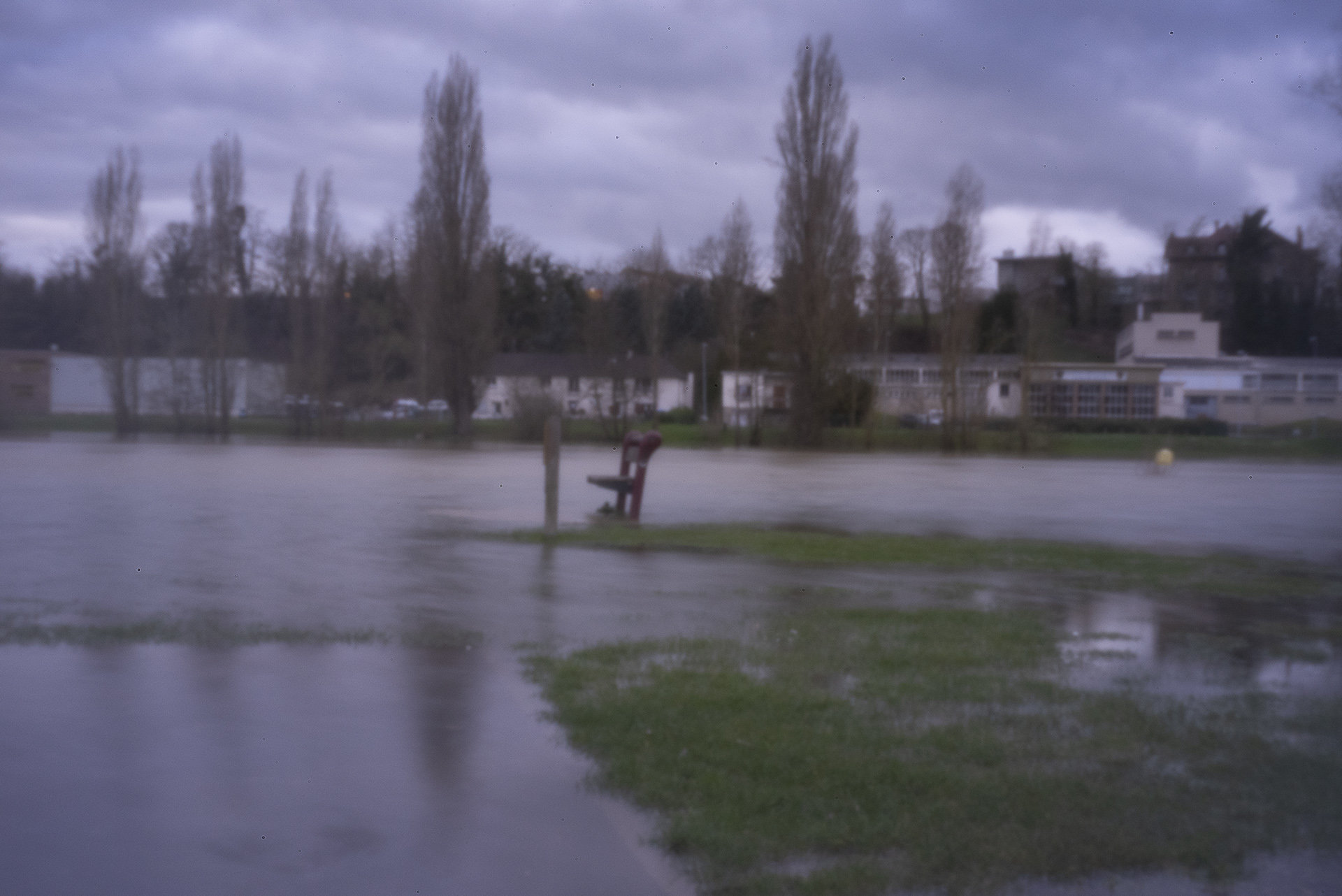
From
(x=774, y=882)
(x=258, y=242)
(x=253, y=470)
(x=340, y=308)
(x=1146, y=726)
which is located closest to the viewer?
(x=774, y=882)

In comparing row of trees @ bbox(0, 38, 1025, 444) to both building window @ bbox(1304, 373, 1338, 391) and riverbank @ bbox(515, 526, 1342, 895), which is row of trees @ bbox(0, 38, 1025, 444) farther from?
riverbank @ bbox(515, 526, 1342, 895)

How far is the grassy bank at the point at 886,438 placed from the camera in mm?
51062

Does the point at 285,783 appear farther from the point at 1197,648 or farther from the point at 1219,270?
the point at 1219,270

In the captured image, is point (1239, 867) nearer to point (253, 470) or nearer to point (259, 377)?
point (253, 470)

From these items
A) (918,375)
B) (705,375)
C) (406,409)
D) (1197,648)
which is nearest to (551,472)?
(1197,648)

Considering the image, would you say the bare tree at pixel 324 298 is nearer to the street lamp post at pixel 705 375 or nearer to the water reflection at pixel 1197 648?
the street lamp post at pixel 705 375

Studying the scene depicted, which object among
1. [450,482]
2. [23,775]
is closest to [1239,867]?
[23,775]

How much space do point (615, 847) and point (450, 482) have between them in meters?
19.1

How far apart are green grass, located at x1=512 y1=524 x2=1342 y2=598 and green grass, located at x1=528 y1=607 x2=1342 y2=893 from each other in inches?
169

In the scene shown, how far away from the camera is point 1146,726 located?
5309 millimetres

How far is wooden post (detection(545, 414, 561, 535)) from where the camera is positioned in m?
12.4

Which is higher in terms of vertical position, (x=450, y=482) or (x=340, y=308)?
(x=340, y=308)

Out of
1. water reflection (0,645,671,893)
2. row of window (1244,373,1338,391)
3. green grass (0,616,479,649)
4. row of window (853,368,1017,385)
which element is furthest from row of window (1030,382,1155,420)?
water reflection (0,645,671,893)

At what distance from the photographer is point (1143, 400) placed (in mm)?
67188
